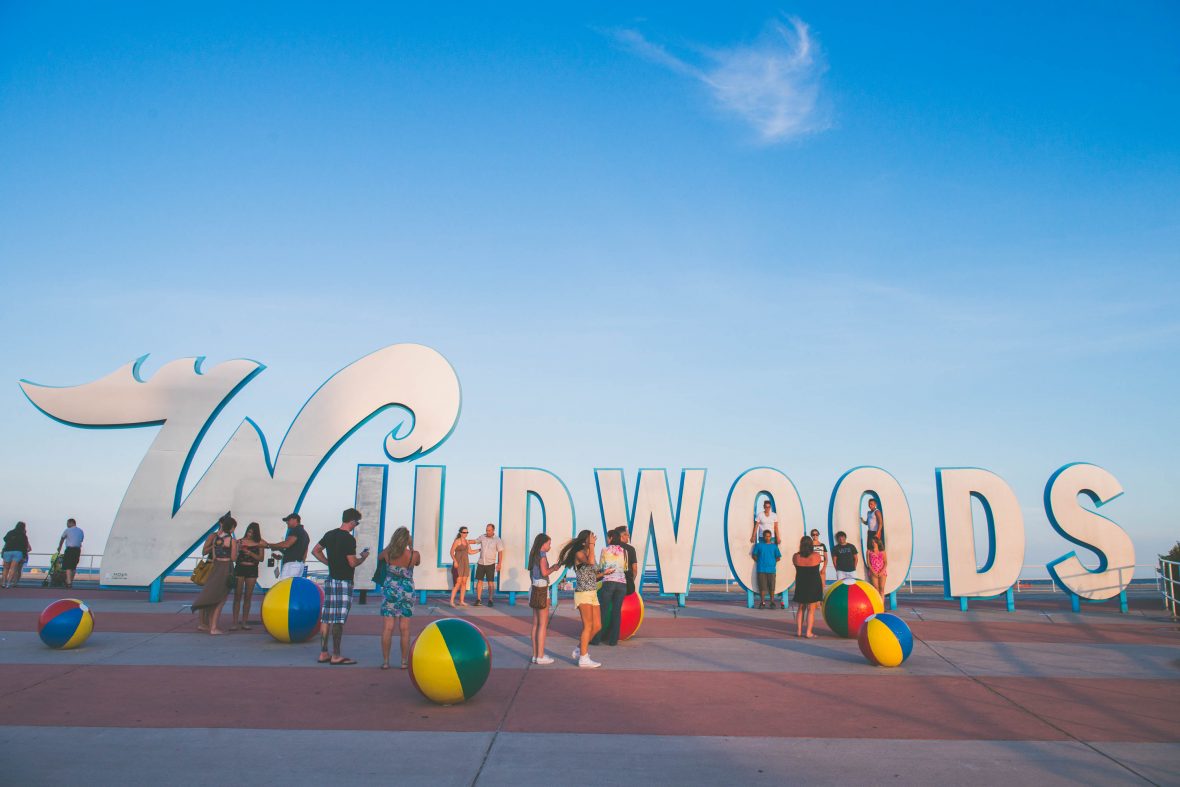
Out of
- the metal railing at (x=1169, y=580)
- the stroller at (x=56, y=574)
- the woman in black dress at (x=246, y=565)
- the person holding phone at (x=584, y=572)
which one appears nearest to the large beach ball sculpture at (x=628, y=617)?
the person holding phone at (x=584, y=572)

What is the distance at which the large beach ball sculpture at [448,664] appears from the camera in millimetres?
7447

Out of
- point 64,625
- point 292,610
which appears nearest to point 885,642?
point 292,610

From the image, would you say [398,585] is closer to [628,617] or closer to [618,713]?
[618,713]

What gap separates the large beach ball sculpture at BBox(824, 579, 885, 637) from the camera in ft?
40.1

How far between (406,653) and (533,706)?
2586 millimetres

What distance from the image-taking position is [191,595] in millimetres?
18328

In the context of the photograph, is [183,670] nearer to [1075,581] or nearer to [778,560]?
[778,560]

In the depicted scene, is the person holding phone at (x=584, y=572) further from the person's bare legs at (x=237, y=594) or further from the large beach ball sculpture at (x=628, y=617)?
the person's bare legs at (x=237, y=594)

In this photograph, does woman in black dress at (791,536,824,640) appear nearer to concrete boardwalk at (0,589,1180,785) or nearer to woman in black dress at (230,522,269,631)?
concrete boardwalk at (0,589,1180,785)

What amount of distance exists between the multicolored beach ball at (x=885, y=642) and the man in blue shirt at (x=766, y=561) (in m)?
6.84

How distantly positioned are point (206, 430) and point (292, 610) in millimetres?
7349

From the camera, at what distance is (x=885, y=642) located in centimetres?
982

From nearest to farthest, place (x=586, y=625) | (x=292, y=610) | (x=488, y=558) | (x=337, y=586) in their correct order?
(x=337, y=586) → (x=586, y=625) → (x=292, y=610) → (x=488, y=558)

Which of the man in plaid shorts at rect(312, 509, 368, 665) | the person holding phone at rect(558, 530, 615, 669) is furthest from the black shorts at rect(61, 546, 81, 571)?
the person holding phone at rect(558, 530, 615, 669)
